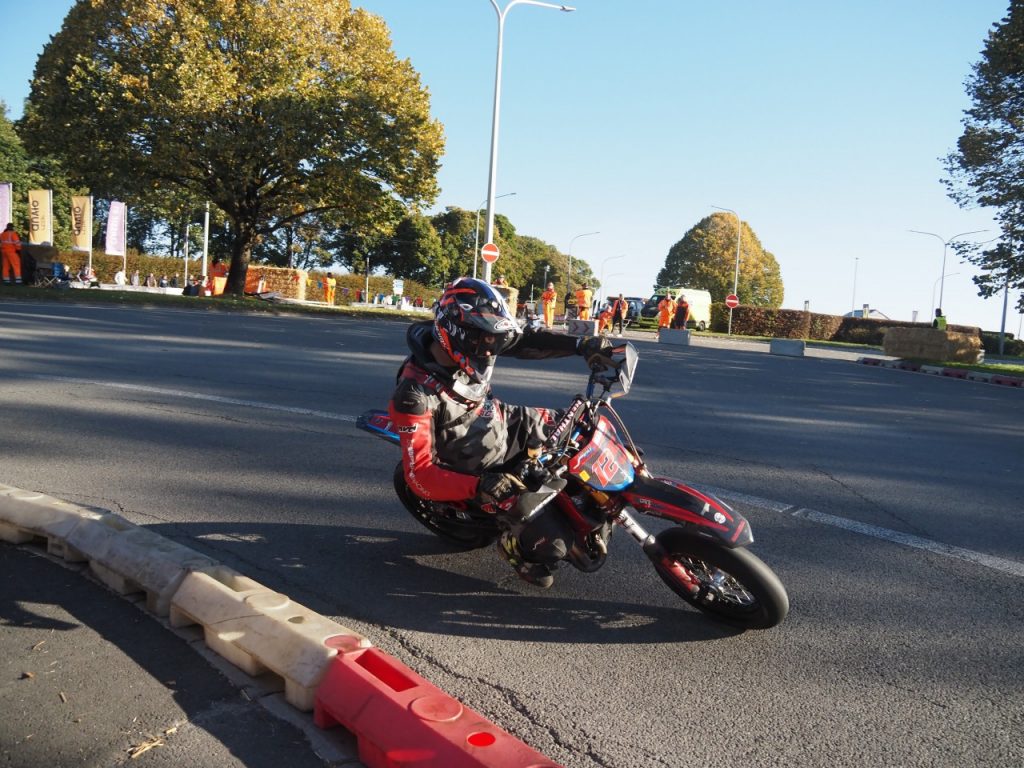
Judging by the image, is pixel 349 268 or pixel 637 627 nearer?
pixel 637 627

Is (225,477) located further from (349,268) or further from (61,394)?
(349,268)

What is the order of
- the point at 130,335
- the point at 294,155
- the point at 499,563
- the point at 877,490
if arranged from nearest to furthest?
the point at 499,563 < the point at 877,490 < the point at 130,335 < the point at 294,155

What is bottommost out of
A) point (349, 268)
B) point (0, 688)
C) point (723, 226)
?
point (0, 688)

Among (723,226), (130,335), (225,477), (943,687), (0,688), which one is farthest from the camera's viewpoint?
(723,226)

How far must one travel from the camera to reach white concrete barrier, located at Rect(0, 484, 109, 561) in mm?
4191

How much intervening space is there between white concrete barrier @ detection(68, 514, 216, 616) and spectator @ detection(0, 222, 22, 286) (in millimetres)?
27544

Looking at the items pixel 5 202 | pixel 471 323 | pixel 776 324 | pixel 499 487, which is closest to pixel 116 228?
pixel 5 202

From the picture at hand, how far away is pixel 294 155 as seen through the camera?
31.2 metres

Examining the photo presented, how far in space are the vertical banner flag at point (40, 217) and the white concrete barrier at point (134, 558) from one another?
32553 mm

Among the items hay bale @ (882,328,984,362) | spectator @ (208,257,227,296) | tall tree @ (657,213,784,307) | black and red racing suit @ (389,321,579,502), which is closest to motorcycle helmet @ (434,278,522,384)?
black and red racing suit @ (389,321,579,502)

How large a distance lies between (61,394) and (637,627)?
7200 mm

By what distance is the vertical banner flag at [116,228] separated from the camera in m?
39.1

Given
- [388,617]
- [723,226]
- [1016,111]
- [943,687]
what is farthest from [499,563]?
[723,226]

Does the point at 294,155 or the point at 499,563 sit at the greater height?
the point at 294,155
